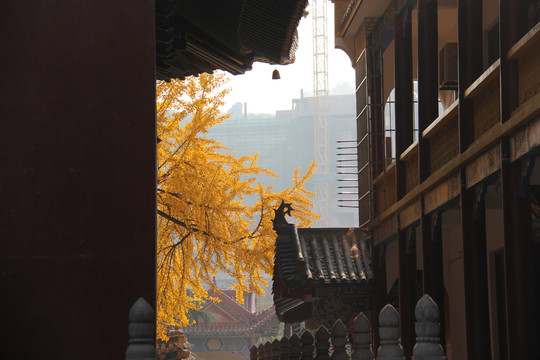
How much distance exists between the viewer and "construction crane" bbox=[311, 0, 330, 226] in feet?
583

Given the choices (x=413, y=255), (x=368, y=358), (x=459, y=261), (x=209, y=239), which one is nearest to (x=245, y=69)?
(x=368, y=358)

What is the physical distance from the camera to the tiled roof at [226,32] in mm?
7805

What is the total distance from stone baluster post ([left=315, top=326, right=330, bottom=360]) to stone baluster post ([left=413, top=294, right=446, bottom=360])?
2.61m

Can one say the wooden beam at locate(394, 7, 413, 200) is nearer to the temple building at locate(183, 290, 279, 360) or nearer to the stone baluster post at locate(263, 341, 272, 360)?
the stone baluster post at locate(263, 341, 272, 360)

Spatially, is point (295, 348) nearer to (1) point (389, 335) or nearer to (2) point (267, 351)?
(1) point (389, 335)

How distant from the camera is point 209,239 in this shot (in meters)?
20.2

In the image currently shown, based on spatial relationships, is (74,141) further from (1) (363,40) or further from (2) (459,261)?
(1) (363,40)

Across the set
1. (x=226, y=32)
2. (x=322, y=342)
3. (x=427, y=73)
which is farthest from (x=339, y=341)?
(x=427, y=73)

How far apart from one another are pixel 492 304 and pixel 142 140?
8502mm

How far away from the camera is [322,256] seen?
16.6 m

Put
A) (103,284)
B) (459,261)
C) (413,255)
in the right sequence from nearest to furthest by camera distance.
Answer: (103,284) < (413,255) < (459,261)

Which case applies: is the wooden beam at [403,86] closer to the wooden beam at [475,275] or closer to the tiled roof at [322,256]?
the tiled roof at [322,256]

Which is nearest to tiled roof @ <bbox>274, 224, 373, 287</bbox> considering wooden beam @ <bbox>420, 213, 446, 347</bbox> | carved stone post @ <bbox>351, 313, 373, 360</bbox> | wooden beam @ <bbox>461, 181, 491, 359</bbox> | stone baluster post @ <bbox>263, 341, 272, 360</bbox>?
stone baluster post @ <bbox>263, 341, 272, 360</bbox>

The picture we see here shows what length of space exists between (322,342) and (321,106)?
190 meters
